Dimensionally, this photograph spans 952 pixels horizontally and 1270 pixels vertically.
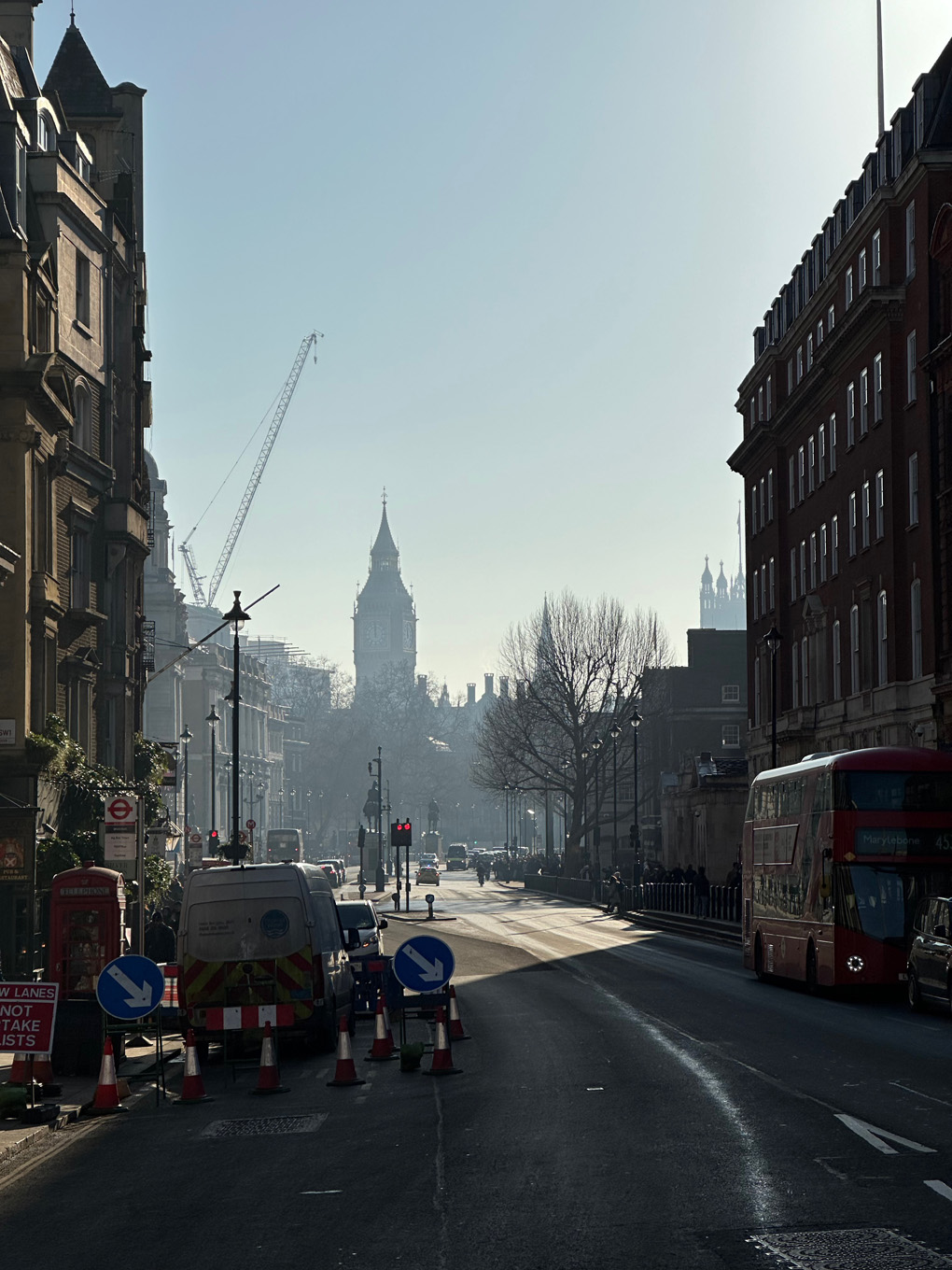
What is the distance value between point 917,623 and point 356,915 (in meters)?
22.2

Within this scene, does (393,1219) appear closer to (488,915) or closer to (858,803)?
(858,803)

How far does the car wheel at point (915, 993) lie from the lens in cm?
2503

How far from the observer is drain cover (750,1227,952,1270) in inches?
335

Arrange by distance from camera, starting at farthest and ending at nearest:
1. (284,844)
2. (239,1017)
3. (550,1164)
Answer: (284,844), (239,1017), (550,1164)

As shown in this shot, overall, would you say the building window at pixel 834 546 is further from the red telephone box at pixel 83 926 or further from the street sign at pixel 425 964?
the street sign at pixel 425 964

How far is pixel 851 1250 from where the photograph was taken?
29.1 ft

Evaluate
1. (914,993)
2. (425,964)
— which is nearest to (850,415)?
(914,993)

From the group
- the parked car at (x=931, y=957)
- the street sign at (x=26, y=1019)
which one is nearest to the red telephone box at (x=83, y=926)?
the street sign at (x=26, y=1019)

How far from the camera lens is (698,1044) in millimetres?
20281

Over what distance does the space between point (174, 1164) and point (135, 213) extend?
42.0 metres

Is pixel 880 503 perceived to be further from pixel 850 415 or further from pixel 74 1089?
pixel 74 1089

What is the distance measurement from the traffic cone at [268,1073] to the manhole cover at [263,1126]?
2005mm

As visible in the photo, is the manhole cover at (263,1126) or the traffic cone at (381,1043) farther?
the traffic cone at (381,1043)

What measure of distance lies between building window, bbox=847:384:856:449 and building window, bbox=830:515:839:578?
3180 millimetres
